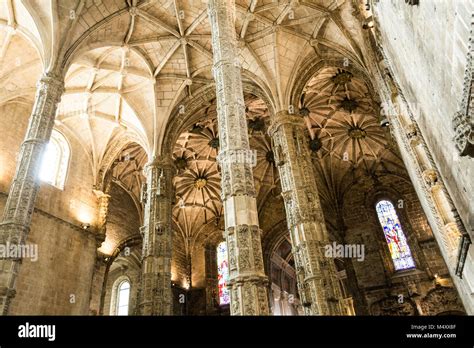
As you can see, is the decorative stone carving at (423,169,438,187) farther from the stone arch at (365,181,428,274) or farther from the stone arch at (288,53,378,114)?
the stone arch at (365,181,428,274)

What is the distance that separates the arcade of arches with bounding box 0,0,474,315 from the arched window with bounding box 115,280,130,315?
9 centimetres

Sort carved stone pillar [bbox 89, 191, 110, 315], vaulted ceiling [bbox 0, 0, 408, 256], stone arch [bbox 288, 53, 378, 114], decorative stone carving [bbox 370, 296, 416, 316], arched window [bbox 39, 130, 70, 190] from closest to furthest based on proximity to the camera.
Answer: vaulted ceiling [bbox 0, 0, 408, 256] → stone arch [bbox 288, 53, 378, 114] → arched window [bbox 39, 130, 70, 190] → carved stone pillar [bbox 89, 191, 110, 315] → decorative stone carving [bbox 370, 296, 416, 316]

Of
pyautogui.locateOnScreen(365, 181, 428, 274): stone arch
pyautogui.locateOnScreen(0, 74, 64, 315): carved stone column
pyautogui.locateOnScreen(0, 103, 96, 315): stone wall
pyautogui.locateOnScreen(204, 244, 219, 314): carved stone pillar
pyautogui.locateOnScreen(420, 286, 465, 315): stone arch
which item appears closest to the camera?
pyautogui.locateOnScreen(0, 74, 64, 315): carved stone column

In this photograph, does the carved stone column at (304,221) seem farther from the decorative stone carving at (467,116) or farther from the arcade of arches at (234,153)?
the decorative stone carving at (467,116)

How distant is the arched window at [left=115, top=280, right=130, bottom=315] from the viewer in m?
24.6

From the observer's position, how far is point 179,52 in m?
17.6

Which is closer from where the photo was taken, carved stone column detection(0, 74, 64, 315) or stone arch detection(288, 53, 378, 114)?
carved stone column detection(0, 74, 64, 315)

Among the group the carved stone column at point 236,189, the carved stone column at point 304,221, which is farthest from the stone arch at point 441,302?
the carved stone column at point 236,189

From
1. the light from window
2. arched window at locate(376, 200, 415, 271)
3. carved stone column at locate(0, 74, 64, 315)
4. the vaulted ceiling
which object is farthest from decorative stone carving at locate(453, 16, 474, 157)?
the light from window

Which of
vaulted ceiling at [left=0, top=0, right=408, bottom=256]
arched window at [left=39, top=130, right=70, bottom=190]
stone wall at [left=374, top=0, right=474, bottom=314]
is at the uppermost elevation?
vaulted ceiling at [left=0, top=0, right=408, bottom=256]

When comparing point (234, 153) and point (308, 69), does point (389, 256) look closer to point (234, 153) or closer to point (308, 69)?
point (308, 69)

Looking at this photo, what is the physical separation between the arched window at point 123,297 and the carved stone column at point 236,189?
65.6 ft
